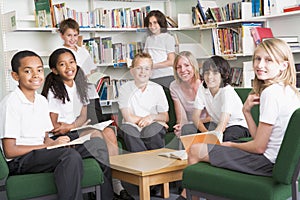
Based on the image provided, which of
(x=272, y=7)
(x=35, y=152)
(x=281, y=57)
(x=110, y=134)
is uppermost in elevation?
(x=272, y=7)

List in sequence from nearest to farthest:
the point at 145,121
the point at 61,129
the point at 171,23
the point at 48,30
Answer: the point at 145,121 < the point at 61,129 < the point at 48,30 < the point at 171,23

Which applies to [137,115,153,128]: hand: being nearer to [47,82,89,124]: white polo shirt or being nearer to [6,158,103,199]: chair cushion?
[6,158,103,199]: chair cushion

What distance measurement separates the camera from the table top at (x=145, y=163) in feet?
9.15

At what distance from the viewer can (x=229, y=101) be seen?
10.4 ft

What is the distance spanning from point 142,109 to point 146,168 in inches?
19.6

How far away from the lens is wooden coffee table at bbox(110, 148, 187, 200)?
9.16ft

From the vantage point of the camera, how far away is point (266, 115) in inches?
93.6

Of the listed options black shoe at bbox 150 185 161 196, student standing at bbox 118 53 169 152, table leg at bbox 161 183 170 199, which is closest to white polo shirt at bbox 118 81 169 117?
student standing at bbox 118 53 169 152

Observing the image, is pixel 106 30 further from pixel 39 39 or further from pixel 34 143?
pixel 34 143

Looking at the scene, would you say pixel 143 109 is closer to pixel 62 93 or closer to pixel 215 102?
pixel 215 102

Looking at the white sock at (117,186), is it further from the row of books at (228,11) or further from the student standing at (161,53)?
the row of books at (228,11)

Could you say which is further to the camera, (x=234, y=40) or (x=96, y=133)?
(x=234, y=40)

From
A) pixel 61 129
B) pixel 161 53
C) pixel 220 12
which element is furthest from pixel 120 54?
pixel 220 12

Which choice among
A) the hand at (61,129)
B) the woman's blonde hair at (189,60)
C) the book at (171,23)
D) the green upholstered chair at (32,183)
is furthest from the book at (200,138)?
the book at (171,23)
